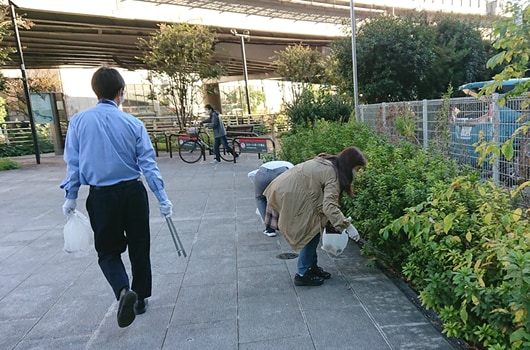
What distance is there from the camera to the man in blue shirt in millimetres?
2631

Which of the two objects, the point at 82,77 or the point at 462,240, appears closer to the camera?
the point at 462,240

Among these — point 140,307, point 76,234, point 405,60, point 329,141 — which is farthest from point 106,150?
point 405,60

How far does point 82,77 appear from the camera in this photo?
34719 mm

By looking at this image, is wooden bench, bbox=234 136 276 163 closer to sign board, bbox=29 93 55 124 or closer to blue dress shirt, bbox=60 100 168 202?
blue dress shirt, bbox=60 100 168 202

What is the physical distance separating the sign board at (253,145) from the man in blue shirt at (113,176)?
313 inches

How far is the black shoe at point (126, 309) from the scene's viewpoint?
8.50 feet

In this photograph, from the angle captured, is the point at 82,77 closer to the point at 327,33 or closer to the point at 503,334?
the point at 327,33

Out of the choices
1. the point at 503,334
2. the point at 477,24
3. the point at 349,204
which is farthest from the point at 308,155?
the point at 477,24

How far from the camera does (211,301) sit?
3184 mm

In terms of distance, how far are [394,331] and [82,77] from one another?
37.9 meters

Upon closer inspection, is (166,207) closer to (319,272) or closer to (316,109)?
(319,272)

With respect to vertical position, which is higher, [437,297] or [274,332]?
[437,297]

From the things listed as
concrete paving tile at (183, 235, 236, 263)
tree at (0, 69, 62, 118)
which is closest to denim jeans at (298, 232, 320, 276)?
concrete paving tile at (183, 235, 236, 263)

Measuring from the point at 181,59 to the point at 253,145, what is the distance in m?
6.02
